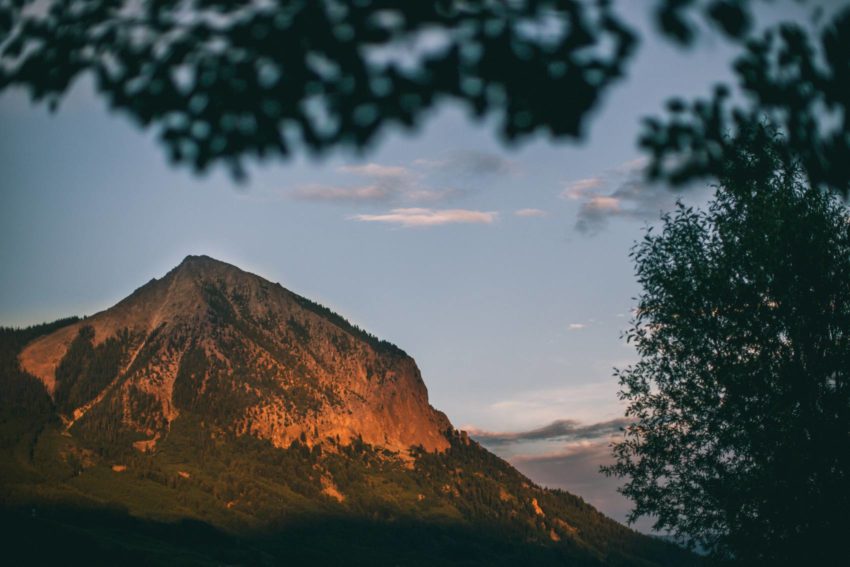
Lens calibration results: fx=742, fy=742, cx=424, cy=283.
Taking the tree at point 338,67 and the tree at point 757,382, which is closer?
the tree at point 338,67

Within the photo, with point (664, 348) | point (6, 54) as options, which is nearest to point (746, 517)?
point (664, 348)

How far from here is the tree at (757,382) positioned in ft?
73.4

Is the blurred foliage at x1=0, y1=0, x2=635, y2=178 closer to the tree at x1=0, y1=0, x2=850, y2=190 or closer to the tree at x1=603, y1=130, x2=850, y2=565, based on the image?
the tree at x1=0, y1=0, x2=850, y2=190

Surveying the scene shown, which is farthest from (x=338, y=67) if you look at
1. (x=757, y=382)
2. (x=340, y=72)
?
(x=757, y=382)

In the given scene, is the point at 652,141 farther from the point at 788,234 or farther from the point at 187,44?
the point at 788,234

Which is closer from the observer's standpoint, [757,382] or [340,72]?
[340,72]

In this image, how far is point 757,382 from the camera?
23.4 metres

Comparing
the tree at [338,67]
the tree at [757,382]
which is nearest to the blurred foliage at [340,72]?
the tree at [338,67]

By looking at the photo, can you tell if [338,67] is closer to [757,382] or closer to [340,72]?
[340,72]

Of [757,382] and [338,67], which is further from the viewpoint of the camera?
[757,382]

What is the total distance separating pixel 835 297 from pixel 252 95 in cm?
2284

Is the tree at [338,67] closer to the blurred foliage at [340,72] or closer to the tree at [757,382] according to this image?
the blurred foliage at [340,72]

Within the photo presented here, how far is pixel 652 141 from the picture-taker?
26.5ft

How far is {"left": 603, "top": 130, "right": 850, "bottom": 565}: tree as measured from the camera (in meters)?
22.4
